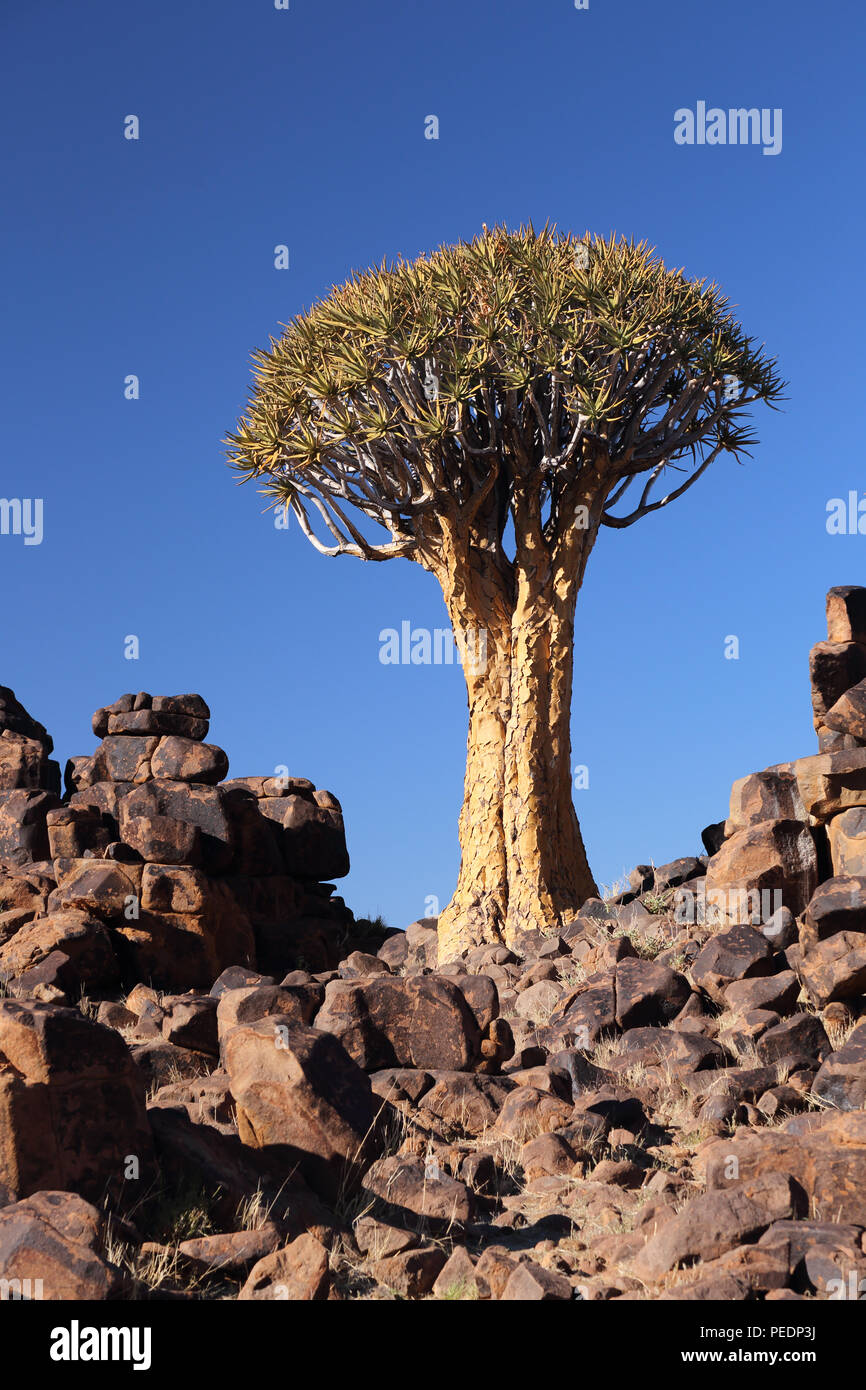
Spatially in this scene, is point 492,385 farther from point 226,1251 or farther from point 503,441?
point 226,1251

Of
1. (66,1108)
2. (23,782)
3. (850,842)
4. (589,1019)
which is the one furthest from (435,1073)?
(23,782)

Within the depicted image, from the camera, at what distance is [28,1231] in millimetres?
5492

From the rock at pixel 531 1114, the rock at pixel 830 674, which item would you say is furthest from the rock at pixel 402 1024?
the rock at pixel 830 674

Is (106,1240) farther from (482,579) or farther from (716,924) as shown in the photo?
(482,579)

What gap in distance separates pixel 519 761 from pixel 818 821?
4.85 m

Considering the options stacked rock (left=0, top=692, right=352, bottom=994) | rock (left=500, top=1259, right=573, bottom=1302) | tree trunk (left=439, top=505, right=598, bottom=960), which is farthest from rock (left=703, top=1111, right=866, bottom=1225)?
tree trunk (left=439, top=505, right=598, bottom=960)

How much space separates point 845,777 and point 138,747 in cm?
970

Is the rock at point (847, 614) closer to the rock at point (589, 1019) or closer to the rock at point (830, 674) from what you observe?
the rock at point (830, 674)

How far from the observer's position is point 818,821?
12383 mm

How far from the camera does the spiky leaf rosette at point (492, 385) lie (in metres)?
16.1

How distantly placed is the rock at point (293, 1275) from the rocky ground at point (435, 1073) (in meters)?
0.01

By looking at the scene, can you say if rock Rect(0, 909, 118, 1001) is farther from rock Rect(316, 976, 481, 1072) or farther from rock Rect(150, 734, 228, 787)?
rock Rect(316, 976, 481, 1072)
